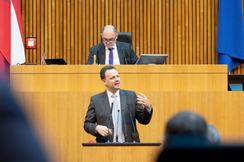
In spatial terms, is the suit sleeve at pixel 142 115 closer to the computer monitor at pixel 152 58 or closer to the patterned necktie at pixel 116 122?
the patterned necktie at pixel 116 122

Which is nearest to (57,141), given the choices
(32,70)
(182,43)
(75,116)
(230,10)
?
(75,116)

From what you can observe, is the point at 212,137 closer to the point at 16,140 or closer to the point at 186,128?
the point at 186,128

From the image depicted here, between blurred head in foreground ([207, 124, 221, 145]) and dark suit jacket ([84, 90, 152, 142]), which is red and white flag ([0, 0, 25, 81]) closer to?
dark suit jacket ([84, 90, 152, 142])

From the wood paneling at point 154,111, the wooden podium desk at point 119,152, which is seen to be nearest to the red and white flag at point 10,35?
the wood paneling at point 154,111

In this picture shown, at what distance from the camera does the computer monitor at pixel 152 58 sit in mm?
3600

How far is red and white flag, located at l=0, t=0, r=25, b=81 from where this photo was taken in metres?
5.20

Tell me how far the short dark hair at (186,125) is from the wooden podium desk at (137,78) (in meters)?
2.97

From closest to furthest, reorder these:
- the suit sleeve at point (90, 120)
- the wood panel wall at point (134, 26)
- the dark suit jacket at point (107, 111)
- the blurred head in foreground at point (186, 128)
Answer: the blurred head in foreground at point (186, 128)
the suit sleeve at point (90, 120)
the dark suit jacket at point (107, 111)
the wood panel wall at point (134, 26)

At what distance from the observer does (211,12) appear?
249 inches

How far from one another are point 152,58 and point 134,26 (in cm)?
279

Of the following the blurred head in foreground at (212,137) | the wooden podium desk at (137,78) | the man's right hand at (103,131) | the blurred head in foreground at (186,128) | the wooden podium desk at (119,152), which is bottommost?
the wooden podium desk at (119,152)

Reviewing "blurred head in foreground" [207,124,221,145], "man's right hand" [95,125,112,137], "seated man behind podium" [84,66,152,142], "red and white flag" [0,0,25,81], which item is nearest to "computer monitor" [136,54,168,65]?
"seated man behind podium" [84,66,152,142]

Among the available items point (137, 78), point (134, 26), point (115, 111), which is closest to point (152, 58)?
point (137, 78)

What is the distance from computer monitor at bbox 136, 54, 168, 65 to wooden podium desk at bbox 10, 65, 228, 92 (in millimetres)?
105
